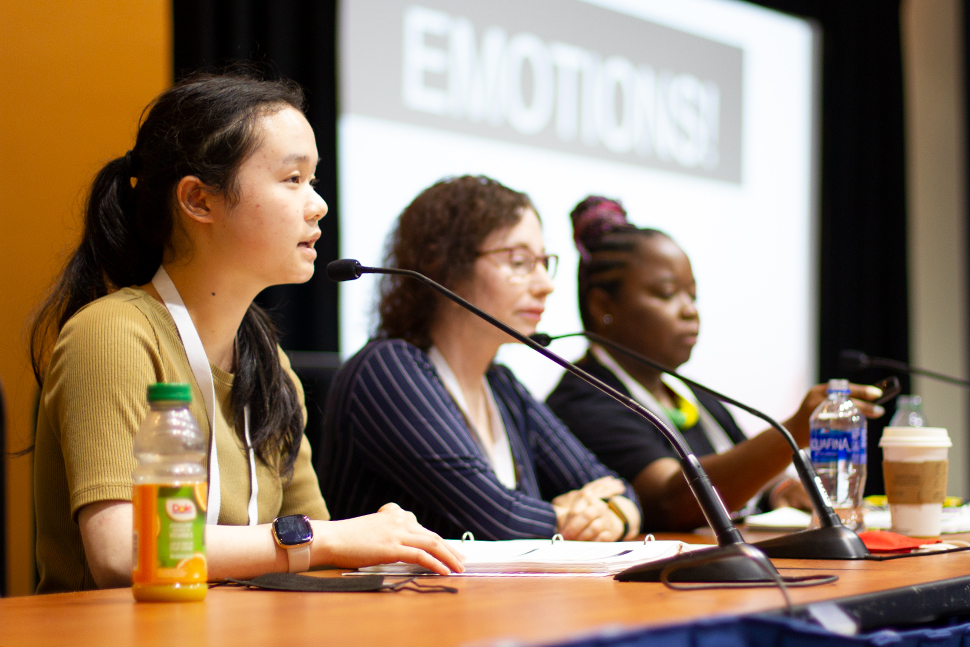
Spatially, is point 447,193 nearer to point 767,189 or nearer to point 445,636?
point 445,636

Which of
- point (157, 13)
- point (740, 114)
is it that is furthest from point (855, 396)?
point (740, 114)

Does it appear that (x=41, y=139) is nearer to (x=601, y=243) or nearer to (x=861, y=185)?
(x=601, y=243)

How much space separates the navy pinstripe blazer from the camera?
1.62m

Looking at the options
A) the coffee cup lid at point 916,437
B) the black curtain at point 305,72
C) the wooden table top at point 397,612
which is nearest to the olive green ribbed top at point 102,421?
the wooden table top at point 397,612

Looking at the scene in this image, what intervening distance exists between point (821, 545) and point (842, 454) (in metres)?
0.35

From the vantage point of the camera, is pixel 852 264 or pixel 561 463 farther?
pixel 852 264

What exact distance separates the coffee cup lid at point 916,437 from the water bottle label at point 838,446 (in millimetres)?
59

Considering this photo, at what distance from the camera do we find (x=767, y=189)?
145 inches

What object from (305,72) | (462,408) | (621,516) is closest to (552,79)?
(305,72)

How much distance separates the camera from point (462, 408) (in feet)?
6.15

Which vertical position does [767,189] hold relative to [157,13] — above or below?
below

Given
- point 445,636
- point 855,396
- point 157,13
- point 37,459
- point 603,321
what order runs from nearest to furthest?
point 445,636 < point 37,459 < point 855,396 < point 157,13 < point 603,321

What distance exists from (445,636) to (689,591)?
11.2 inches

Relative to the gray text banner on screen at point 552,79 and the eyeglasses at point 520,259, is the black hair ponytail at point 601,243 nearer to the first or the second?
the gray text banner on screen at point 552,79
